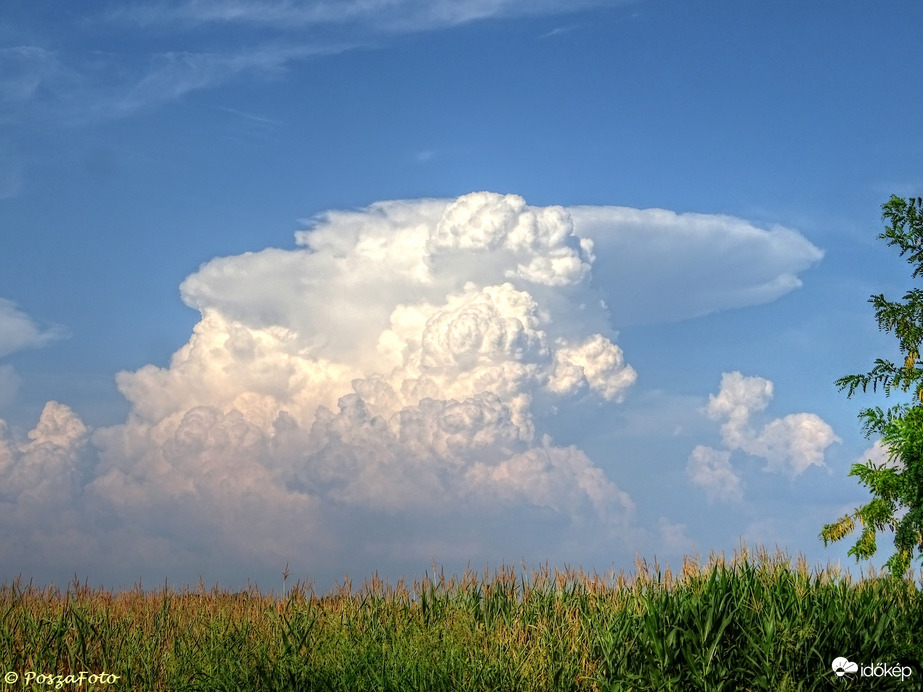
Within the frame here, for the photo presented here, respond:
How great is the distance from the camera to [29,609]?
17.5 metres

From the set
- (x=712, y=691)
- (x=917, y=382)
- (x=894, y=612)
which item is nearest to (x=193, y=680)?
(x=712, y=691)

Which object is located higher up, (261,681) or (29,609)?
(29,609)

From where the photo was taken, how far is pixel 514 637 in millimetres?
14867

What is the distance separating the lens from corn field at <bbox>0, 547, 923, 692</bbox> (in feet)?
43.8

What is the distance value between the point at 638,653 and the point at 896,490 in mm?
13221

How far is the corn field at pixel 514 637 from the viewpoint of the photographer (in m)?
13.4

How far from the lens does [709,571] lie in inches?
648

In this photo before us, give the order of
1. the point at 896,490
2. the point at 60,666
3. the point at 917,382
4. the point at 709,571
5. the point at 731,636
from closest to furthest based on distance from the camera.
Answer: the point at 731,636
the point at 60,666
the point at 709,571
the point at 896,490
the point at 917,382

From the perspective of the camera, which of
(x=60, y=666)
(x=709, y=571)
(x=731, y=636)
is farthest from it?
(x=709, y=571)

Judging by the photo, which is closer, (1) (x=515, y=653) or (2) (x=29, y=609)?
(1) (x=515, y=653)

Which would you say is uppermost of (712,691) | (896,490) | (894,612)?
(896,490)

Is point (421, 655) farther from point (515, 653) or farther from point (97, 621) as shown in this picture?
point (97, 621)

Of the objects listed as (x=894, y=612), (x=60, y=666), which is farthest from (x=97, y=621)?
(x=894, y=612)

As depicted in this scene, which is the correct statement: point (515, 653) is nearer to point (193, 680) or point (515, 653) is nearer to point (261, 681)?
point (261, 681)
